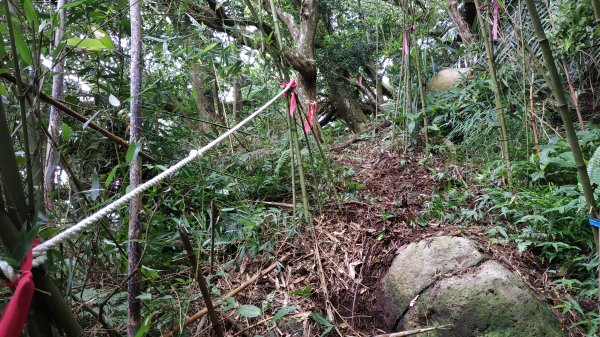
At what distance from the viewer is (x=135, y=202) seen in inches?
50.0

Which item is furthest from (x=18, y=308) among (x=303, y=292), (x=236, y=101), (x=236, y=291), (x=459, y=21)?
(x=459, y=21)

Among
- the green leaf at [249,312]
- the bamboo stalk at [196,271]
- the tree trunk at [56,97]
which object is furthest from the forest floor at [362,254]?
the tree trunk at [56,97]

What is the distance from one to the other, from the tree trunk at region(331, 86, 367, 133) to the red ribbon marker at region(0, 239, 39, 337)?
5.39 m

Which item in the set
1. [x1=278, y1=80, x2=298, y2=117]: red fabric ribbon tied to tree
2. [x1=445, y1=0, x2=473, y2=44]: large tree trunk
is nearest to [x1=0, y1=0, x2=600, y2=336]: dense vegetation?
[x1=278, y1=80, x2=298, y2=117]: red fabric ribbon tied to tree

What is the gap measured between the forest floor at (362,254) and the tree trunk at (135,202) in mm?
526

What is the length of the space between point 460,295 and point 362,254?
542mm

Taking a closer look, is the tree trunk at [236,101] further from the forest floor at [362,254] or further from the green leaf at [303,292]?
the green leaf at [303,292]

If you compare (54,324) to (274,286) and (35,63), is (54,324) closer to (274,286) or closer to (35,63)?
(35,63)

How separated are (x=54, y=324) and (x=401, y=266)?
156 cm

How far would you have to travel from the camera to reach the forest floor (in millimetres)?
1739

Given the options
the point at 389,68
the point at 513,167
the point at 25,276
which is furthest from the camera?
the point at 389,68

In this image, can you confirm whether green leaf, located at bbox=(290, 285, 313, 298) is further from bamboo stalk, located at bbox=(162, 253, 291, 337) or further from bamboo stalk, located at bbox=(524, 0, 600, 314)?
bamboo stalk, located at bbox=(524, 0, 600, 314)

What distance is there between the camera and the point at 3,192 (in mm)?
614

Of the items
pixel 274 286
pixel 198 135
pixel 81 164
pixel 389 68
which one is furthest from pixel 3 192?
pixel 389 68
